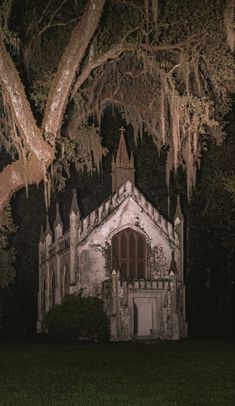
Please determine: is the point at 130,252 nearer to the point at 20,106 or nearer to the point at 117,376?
the point at 117,376

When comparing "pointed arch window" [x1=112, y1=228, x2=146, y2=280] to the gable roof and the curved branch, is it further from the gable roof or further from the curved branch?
the curved branch

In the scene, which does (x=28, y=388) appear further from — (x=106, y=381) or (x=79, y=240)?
(x=79, y=240)

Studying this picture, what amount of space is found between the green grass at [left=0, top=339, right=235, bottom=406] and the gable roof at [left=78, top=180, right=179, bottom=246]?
8.35 m

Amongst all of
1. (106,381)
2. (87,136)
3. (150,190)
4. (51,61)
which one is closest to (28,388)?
(106,381)

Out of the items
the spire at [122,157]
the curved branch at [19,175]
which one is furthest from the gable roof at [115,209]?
the curved branch at [19,175]

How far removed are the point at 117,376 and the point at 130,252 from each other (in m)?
17.2

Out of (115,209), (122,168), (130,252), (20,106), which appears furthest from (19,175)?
(122,168)

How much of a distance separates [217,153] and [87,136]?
14.4 meters

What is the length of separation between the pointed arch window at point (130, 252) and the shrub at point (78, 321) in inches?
145

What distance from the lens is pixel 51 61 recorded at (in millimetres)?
15688

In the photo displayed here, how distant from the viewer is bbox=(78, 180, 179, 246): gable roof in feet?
102

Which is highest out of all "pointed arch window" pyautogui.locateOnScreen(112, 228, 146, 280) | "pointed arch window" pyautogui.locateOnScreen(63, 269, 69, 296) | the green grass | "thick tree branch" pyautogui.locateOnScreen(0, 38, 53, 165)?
"thick tree branch" pyautogui.locateOnScreen(0, 38, 53, 165)

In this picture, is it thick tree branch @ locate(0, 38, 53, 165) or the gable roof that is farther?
the gable roof

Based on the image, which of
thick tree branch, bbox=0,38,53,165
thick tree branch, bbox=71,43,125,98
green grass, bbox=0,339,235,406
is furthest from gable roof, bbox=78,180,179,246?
thick tree branch, bbox=0,38,53,165
